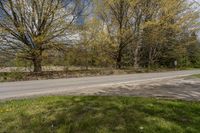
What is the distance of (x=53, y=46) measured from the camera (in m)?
19.6

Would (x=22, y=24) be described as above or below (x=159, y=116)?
above

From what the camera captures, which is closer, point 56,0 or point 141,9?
point 56,0

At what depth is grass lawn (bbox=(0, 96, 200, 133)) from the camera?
17.4 feet

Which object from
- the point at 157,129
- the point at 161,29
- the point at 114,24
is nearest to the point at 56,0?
the point at 114,24

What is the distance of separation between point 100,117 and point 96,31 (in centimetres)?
1915

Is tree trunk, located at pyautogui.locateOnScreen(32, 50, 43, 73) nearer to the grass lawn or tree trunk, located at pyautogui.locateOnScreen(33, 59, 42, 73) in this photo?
tree trunk, located at pyautogui.locateOnScreen(33, 59, 42, 73)

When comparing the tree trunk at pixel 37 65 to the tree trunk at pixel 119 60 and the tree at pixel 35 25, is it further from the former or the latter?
the tree trunk at pixel 119 60

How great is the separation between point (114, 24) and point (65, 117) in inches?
918

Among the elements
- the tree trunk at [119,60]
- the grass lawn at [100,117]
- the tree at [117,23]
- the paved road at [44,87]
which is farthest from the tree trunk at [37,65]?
the grass lawn at [100,117]

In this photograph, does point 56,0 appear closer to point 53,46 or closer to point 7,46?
point 53,46

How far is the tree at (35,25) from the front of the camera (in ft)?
60.1

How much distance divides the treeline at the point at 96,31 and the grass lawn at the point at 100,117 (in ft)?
39.4

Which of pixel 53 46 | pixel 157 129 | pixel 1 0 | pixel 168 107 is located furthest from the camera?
pixel 53 46

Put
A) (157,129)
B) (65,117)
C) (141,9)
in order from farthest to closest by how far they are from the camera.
Answer: (141,9)
(65,117)
(157,129)
